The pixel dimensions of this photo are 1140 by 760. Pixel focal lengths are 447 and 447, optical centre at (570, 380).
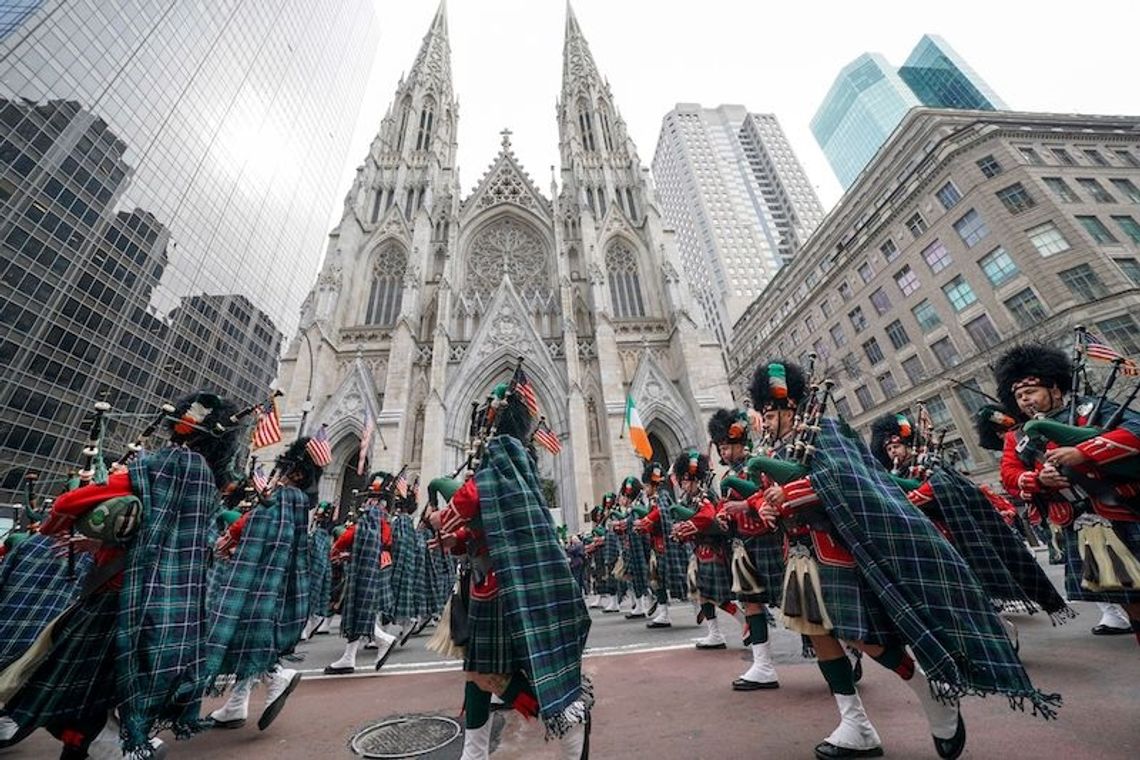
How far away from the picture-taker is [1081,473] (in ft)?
9.11

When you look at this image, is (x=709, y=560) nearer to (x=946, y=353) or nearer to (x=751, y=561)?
(x=751, y=561)

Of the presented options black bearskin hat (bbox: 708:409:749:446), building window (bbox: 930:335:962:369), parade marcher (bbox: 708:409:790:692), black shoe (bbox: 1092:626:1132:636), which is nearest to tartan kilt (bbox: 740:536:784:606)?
parade marcher (bbox: 708:409:790:692)

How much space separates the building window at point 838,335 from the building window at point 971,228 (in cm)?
878

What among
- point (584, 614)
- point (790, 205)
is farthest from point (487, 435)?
point (790, 205)

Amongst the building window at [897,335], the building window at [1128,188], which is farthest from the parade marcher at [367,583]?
the building window at [1128,188]

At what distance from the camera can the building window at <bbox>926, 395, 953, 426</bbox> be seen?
23203 mm

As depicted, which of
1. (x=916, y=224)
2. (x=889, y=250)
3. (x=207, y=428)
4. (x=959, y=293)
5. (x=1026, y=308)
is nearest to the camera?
(x=207, y=428)

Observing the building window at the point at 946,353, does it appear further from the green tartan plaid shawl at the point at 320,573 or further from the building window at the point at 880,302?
the green tartan plaid shawl at the point at 320,573

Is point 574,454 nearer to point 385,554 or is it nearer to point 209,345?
point 385,554

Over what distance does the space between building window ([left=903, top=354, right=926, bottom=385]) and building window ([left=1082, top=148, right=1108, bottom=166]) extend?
13.0m

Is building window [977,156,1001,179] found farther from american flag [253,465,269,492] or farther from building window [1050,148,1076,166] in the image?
american flag [253,465,269,492]

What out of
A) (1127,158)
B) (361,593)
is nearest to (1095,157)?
(1127,158)

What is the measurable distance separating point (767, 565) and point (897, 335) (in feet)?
95.4

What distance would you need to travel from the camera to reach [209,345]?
109ft
